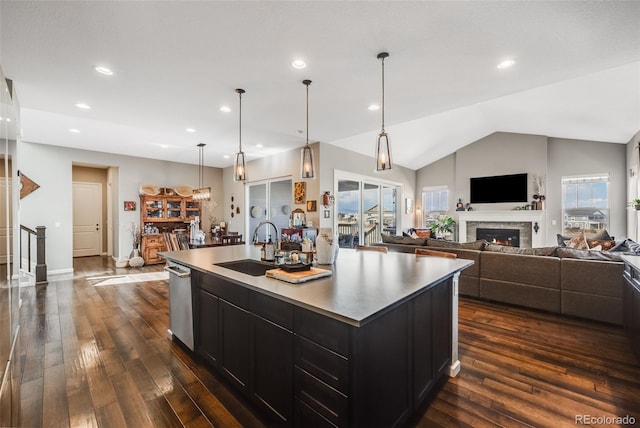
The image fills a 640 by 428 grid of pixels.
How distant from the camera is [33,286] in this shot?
5.06 metres

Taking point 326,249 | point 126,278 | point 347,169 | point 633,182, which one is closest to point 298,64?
point 326,249

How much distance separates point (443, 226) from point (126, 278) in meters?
8.18

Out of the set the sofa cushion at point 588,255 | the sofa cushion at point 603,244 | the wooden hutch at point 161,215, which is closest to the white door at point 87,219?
the wooden hutch at point 161,215

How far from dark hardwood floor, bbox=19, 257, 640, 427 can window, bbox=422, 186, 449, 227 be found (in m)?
5.97

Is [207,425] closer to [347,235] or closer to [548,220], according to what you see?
[347,235]

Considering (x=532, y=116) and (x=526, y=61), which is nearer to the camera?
(x=526, y=61)

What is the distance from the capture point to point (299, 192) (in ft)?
20.6

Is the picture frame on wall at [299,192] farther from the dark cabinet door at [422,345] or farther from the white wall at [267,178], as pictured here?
the dark cabinet door at [422,345]

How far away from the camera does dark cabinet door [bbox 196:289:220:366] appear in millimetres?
2254

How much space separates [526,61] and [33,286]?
7824 mm

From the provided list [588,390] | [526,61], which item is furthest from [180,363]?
[526,61]

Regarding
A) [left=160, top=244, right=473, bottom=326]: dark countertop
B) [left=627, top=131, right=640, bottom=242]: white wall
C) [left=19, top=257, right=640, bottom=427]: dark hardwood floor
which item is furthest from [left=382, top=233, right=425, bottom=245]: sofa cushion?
[left=627, top=131, right=640, bottom=242]: white wall

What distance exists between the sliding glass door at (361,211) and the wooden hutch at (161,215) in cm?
425

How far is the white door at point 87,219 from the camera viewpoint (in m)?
7.99
